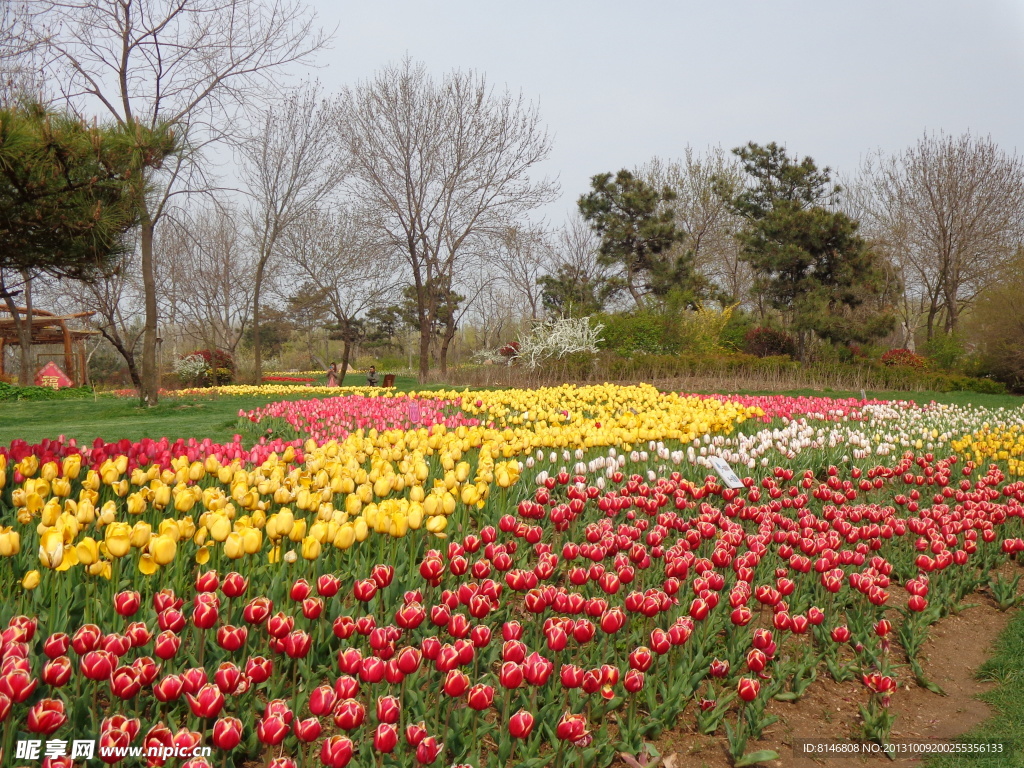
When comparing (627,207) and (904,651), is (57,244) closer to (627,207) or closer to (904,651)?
(904,651)

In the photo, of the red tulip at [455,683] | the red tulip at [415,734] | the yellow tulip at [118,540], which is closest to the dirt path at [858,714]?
the red tulip at [455,683]

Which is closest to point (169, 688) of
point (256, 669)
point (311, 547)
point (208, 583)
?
point (256, 669)

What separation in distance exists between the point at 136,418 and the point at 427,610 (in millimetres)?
10165

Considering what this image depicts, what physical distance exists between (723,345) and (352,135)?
15.5 metres

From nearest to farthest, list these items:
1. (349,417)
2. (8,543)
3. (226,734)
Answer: (226,734)
(8,543)
(349,417)

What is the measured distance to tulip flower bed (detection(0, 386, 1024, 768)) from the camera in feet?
6.21

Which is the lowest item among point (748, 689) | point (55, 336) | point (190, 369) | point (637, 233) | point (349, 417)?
point (748, 689)

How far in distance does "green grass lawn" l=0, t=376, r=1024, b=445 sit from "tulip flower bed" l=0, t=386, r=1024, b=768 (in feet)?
14.3

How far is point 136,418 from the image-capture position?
36.9 ft

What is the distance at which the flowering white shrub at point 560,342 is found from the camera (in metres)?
20.9

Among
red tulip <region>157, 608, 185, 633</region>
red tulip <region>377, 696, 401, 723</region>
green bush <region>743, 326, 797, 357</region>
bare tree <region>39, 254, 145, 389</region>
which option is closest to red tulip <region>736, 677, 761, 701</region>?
red tulip <region>377, 696, 401, 723</region>

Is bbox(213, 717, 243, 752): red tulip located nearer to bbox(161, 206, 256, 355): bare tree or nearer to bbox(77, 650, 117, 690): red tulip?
bbox(77, 650, 117, 690): red tulip

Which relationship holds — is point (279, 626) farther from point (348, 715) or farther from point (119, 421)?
point (119, 421)

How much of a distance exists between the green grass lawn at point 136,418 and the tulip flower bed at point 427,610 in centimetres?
435
